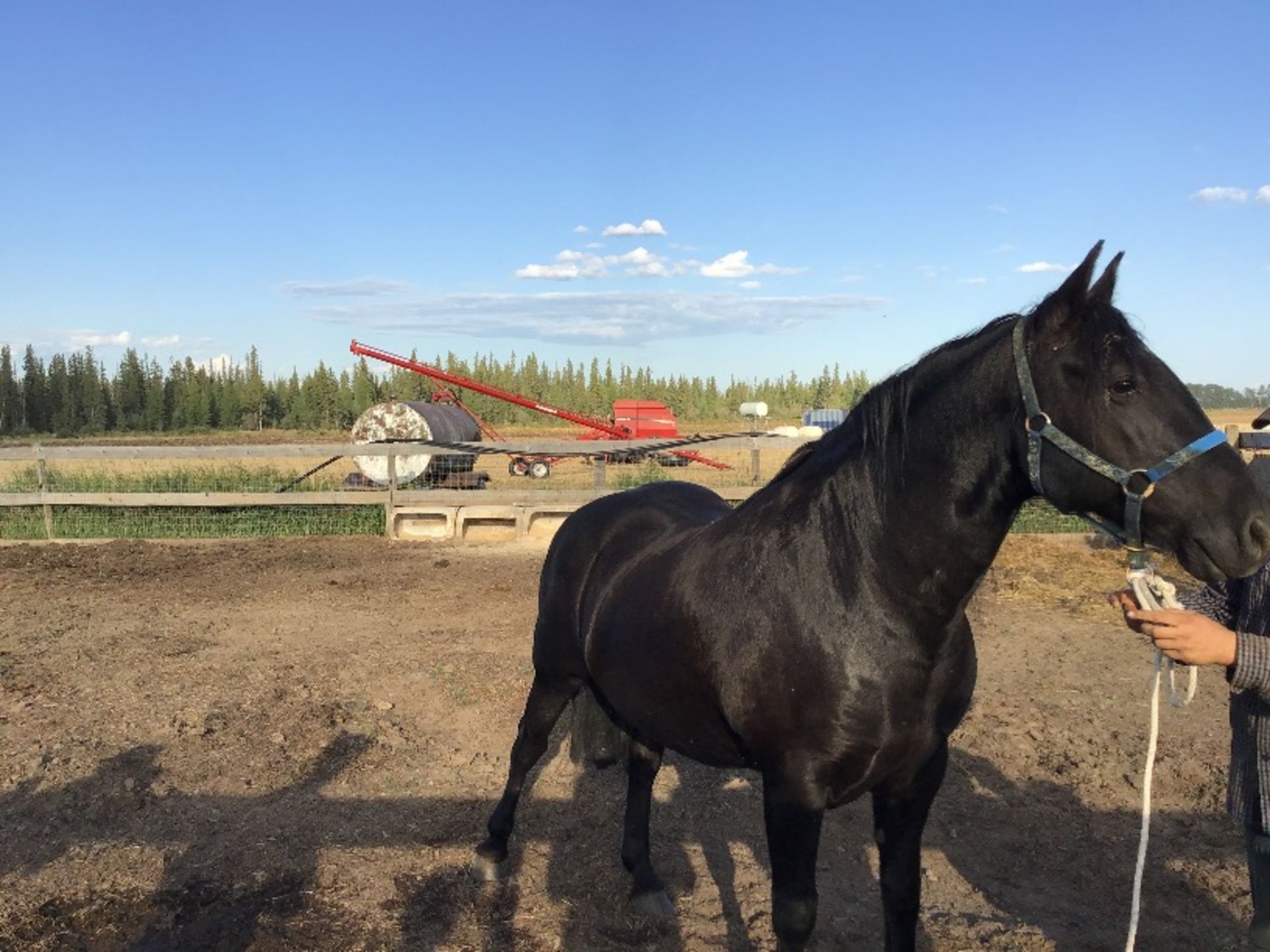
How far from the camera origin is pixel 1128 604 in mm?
2252

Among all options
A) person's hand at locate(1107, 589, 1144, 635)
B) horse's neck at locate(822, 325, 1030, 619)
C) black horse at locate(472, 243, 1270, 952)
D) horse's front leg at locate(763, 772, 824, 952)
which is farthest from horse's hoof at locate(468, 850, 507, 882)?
person's hand at locate(1107, 589, 1144, 635)

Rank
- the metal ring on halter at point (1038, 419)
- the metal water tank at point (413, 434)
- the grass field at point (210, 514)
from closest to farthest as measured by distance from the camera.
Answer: the metal ring on halter at point (1038, 419)
the grass field at point (210, 514)
the metal water tank at point (413, 434)

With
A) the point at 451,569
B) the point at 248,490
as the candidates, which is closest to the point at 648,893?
the point at 451,569

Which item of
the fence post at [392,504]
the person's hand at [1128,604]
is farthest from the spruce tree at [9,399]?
the person's hand at [1128,604]

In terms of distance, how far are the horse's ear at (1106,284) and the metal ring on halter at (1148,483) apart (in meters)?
0.38

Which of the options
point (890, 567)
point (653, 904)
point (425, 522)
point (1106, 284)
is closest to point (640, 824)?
point (653, 904)

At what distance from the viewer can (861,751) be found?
234cm

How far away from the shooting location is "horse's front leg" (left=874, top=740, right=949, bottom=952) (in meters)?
2.59

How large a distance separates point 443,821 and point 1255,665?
335cm

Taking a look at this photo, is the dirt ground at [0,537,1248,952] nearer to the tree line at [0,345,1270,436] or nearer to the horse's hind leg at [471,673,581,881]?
the horse's hind leg at [471,673,581,881]

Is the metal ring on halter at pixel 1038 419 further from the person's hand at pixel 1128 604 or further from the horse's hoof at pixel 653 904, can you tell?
the horse's hoof at pixel 653 904

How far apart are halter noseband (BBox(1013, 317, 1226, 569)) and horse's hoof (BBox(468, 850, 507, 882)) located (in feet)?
8.99

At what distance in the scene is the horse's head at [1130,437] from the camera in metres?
1.88

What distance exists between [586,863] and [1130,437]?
2915 mm
